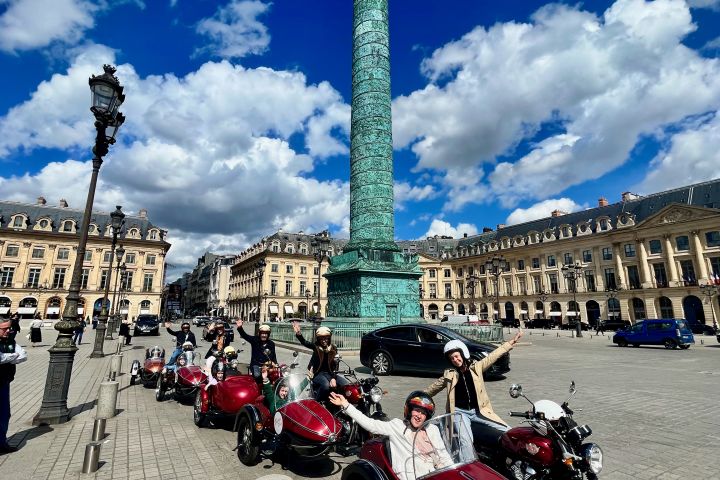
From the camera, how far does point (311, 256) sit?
67.7 m

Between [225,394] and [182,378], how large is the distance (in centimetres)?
238

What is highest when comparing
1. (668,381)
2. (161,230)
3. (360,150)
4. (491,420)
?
(161,230)

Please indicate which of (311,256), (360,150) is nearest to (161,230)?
(311,256)

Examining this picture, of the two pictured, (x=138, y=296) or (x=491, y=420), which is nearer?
(x=491, y=420)

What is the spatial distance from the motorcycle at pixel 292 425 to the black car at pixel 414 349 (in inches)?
234

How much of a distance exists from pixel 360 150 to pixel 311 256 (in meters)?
48.7

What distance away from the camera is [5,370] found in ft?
16.1

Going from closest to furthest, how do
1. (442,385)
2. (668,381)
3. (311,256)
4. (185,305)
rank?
1. (442,385)
2. (668,381)
3. (311,256)
4. (185,305)

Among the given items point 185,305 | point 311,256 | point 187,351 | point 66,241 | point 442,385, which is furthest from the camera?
point 185,305

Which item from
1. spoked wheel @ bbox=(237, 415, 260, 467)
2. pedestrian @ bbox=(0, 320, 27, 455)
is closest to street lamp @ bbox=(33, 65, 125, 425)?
pedestrian @ bbox=(0, 320, 27, 455)

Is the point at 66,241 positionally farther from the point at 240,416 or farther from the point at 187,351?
the point at 240,416

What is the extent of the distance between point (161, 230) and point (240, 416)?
65190mm

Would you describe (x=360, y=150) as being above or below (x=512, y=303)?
above

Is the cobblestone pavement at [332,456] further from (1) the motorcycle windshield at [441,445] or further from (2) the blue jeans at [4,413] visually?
(1) the motorcycle windshield at [441,445]
